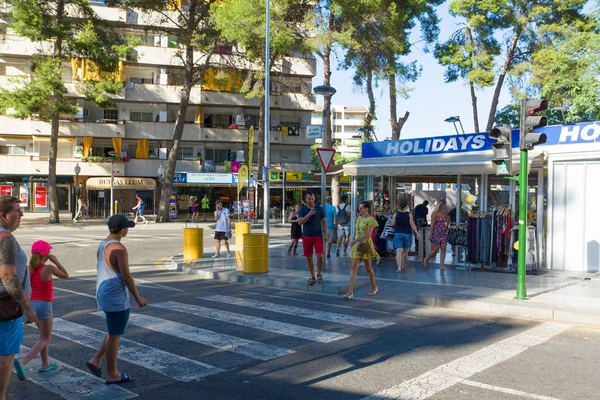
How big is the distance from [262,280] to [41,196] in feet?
111

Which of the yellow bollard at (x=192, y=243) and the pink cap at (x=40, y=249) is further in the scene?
the yellow bollard at (x=192, y=243)

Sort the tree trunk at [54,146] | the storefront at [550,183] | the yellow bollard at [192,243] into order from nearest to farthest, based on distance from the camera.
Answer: the storefront at [550,183]
the yellow bollard at [192,243]
the tree trunk at [54,146]

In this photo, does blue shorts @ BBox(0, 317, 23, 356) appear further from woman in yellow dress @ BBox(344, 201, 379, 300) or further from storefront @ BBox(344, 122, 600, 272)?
storefront @ BBox(344, 122, 600, 272)

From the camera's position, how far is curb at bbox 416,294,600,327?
794cm

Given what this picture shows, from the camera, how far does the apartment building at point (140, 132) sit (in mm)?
39531

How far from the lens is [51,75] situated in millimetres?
29234

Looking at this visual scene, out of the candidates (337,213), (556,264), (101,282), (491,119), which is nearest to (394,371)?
(101,282)

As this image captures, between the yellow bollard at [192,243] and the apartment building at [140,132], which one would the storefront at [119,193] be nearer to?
the apartment building at [140,132]

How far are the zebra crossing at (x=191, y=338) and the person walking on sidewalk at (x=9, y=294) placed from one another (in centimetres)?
106

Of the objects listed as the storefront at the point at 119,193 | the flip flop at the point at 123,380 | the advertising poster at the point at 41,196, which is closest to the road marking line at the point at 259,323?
the flip flop at the point at 123,380

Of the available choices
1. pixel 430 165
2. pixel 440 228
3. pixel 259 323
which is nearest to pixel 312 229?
pixel 259 323

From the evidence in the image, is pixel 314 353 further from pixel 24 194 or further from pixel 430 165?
pixel 24 194

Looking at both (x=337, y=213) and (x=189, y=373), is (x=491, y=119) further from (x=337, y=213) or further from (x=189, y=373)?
(x=189, y=373)

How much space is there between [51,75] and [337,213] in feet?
66.7
